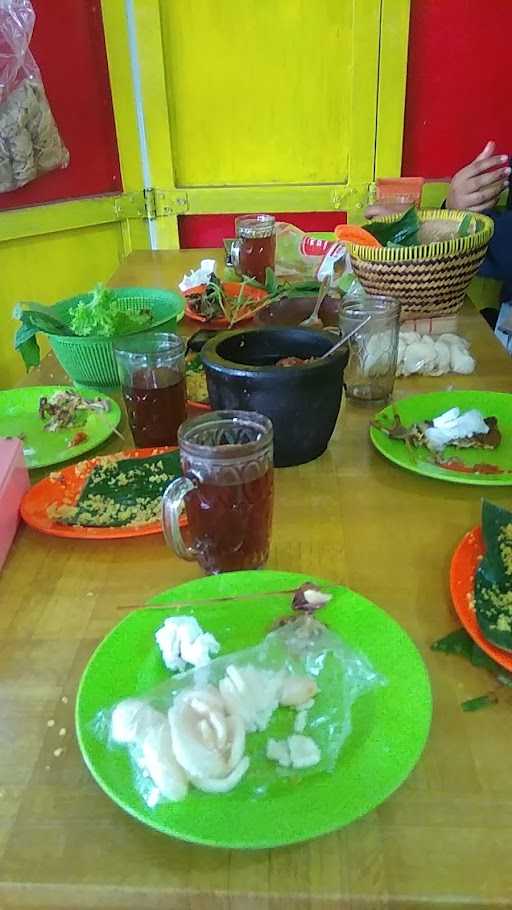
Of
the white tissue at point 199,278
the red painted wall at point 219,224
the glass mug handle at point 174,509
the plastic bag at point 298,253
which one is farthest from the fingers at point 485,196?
the glass mug handle at point 174,509

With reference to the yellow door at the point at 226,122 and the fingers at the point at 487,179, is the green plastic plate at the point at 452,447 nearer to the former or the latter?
the fingers at the point at 487,179

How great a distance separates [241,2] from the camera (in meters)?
2.50

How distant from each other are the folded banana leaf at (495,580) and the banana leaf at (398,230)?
0.84 m

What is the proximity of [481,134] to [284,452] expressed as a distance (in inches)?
87.1

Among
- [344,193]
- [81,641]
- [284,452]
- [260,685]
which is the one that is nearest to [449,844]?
[260,685]

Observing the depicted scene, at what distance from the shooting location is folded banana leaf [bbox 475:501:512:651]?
1.98 ft

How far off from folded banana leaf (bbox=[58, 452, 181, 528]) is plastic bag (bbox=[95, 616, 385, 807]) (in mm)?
285

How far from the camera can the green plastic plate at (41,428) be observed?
0.98 meters

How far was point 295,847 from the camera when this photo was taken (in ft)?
1.54

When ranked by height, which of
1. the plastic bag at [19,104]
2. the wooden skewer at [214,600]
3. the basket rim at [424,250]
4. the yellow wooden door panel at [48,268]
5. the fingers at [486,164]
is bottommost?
the yellow wooden door panel at [48,268]

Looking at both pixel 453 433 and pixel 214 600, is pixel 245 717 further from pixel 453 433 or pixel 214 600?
pixel 453 433

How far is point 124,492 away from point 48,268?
202 centimetres

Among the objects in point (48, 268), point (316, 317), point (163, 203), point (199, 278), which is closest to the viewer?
point (316, 317)

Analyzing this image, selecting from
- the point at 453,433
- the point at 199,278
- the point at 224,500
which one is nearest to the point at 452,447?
the point at 453,433
